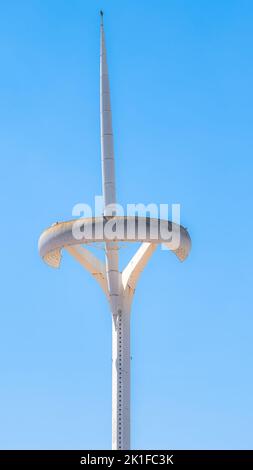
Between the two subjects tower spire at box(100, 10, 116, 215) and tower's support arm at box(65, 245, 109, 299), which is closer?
tower spire at box(100, 10, 116, 215)

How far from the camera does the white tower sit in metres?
86.5

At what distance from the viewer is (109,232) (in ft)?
280

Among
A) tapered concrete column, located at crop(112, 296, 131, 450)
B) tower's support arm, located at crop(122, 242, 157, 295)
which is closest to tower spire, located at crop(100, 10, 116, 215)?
tower's support arm, located at crop(122, 242, 157, 295)

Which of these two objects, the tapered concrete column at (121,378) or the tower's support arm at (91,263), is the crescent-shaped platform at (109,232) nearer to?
the tower's support arm at (91,263)

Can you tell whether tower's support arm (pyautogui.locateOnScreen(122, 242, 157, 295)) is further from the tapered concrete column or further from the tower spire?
the tower spire

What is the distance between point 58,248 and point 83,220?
13.7 ft

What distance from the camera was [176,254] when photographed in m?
93.1

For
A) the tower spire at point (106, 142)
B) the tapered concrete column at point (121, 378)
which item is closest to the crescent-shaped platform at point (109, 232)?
the tower spire at point (106, 142)

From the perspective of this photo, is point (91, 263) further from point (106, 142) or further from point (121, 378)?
point (106, 142)

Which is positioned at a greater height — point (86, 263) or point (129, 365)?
point (86, 263)
